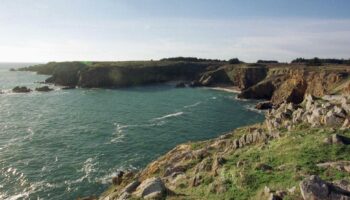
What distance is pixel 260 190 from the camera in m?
21.1

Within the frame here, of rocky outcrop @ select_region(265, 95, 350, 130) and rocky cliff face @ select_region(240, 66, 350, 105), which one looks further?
rocky cliff face @ select_region(240, 66, 350, 105)

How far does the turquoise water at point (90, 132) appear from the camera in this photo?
42.7m

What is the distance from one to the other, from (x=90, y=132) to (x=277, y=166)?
46.1m

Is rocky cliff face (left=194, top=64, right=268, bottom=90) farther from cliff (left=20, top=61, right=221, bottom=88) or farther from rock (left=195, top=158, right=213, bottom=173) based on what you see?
rock (left=195, top=158, right=213, bottom=173)

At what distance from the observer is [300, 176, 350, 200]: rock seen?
17.9 metres

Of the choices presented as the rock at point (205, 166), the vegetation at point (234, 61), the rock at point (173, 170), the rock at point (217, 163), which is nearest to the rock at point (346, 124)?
the rock at point (217, 163)

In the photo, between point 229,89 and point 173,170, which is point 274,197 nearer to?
point 173,170

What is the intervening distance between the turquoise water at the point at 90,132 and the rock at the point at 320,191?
25903mm

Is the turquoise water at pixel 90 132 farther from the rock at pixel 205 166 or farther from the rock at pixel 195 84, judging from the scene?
the rock at pixel 195 84

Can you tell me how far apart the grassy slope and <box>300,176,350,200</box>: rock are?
2.30 ft

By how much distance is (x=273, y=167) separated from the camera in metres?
24.0

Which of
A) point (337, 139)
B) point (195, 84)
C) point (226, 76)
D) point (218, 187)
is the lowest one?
point (195, 84)

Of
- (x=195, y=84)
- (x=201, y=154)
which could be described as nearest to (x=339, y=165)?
(x=201, y=154)

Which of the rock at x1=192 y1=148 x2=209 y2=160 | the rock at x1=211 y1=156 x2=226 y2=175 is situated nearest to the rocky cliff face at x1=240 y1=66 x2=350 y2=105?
the rock at x1=192 y1=148 x2=209 y2=160
